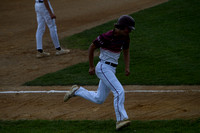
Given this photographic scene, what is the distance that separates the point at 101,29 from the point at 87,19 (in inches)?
85.8

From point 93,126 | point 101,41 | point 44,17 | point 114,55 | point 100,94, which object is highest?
point 101,41

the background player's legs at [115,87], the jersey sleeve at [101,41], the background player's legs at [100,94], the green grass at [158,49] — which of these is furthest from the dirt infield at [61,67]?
the jersey sleeve at [101,41]

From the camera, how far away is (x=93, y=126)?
591cm

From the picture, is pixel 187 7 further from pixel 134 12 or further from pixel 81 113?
pixel 81 113

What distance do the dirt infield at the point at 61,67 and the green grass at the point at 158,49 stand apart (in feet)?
1.50

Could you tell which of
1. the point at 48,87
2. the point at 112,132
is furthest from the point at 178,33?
the point at 112,132

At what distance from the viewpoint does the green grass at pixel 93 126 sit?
5.63 m

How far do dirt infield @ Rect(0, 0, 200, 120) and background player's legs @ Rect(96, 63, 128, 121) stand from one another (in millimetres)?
866

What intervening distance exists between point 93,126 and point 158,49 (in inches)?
209

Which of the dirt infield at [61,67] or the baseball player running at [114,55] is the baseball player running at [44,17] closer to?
the dirt infield at [61,67]

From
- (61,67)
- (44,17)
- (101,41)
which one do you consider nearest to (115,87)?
(101,41)

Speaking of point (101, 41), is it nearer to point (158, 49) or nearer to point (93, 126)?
point (93, 126)

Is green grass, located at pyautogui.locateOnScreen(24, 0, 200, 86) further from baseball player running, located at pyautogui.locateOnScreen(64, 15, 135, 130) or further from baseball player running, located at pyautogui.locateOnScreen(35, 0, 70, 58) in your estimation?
baseball player running, located at pyautogui.locateOnScreen(64, 15, 135, 130)

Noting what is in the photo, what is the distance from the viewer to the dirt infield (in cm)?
664
